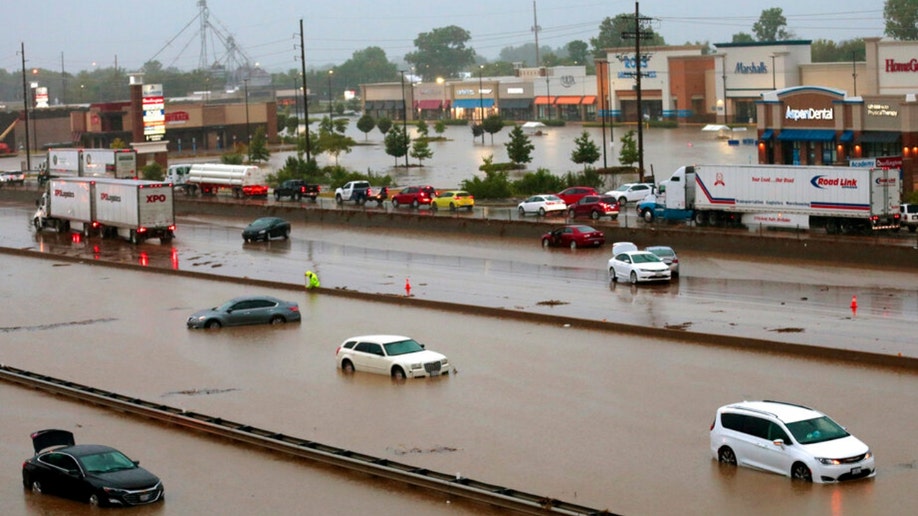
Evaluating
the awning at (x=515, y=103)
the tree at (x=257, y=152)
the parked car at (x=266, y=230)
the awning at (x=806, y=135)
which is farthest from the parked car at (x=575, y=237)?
the awning at (x=515, y=103)

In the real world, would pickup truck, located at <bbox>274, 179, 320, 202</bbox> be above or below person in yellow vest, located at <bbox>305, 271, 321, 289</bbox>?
above

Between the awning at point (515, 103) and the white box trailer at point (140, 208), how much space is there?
320 ft

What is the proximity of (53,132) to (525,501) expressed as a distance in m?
126

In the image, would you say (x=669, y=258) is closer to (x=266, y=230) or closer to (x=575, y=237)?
(x=575, y=237)

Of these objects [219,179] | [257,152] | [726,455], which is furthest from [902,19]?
[726,455]

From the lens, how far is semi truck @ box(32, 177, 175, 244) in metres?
53.2

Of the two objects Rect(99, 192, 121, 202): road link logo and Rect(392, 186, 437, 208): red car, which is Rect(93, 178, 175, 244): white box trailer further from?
Rect(392, 186, 437, 208): red car

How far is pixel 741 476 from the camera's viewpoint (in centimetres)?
1816

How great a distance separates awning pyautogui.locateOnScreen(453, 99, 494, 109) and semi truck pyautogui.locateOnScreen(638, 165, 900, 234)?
10785 centimetres

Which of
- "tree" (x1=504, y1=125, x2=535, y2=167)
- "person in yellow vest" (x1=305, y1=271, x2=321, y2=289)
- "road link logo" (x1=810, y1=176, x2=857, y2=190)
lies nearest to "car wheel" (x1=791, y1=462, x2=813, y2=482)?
"person in yellow vest" (x1=305, y1=271, x2=321, y2=289)

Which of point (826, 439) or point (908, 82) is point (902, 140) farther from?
point (826, 439)

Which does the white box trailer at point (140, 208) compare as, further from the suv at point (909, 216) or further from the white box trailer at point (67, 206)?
the suv at point (909, 216)

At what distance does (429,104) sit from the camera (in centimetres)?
16975

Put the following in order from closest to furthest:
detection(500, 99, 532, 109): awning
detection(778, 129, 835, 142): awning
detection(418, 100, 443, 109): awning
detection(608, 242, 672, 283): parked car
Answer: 1. detection(608, 242, 672, 283): parked car
2. detection(778, 129, 835, 142): awning
3. detection(500, 99, 532, 109): awning
4. detection(418, 100, 443, 109): awning
